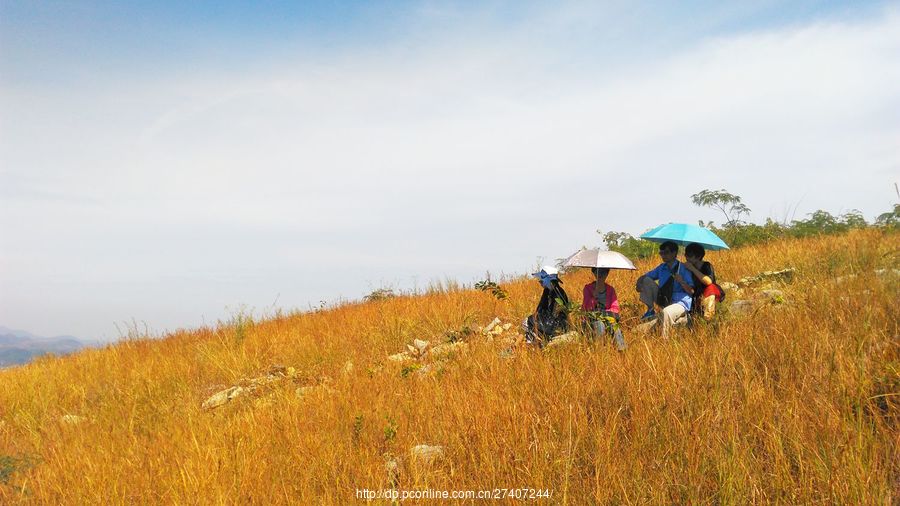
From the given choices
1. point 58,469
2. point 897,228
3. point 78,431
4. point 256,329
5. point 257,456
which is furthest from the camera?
point 256,329

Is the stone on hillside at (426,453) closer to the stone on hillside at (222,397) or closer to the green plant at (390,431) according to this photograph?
the green plant at (390,431)

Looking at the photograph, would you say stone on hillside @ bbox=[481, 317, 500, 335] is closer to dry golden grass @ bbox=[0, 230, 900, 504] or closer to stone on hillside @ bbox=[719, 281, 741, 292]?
dry golden grass @ bbox=[0, 230, 900, 504]

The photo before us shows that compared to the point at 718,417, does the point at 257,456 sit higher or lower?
lower

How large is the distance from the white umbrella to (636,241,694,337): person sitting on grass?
Result: 40 centimetres

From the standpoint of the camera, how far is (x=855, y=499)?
2.21 metres

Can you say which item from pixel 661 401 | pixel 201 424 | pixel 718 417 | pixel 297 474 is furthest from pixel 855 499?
pixel 201 424

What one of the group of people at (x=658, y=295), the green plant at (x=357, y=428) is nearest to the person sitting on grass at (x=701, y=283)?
the group of people at (x=658, y=295)

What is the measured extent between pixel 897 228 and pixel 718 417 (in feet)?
18.7

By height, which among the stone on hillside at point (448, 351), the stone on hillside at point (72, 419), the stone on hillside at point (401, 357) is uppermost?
the stone on hillside at point (448, 351)

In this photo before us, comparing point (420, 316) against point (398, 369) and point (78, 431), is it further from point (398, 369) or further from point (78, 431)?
point (78, 431)

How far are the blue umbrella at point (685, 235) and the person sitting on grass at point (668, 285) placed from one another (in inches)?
5.1

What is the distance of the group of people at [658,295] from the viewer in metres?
5.48

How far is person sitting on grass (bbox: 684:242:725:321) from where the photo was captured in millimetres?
5441

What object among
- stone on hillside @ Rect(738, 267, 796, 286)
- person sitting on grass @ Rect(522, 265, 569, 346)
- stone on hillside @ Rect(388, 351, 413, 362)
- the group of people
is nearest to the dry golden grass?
stone on hillside @ Rect(388, 351, 413, 362)
